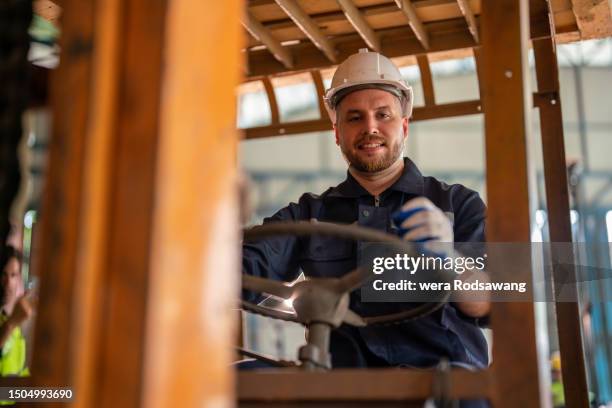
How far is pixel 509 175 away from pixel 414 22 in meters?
1.99

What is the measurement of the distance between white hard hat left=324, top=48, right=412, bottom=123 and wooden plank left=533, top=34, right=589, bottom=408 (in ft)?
2.12

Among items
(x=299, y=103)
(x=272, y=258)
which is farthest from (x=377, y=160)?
(x=299, y=103)

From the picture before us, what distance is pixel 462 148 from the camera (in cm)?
2002

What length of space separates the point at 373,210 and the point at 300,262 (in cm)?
39

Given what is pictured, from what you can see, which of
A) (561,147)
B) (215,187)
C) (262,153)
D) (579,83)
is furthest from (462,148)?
(215,187)

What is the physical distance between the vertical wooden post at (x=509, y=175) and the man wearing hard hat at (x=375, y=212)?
0.89m

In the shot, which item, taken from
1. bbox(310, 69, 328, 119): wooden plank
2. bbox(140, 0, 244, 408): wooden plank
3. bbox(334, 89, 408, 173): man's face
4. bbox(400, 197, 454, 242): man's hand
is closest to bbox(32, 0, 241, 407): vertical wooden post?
bbox(140, 0, 244, 408): wooden plank

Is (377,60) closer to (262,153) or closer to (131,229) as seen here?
(131,229)

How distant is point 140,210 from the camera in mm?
1074

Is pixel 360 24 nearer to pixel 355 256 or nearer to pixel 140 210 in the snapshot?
pixel 355 256

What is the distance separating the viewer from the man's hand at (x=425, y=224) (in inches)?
82.4

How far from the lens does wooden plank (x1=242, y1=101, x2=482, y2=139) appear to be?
3.69 m

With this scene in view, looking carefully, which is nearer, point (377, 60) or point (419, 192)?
point (419, 192)

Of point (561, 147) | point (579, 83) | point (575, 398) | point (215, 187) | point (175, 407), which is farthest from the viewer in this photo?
point (579, 83)
